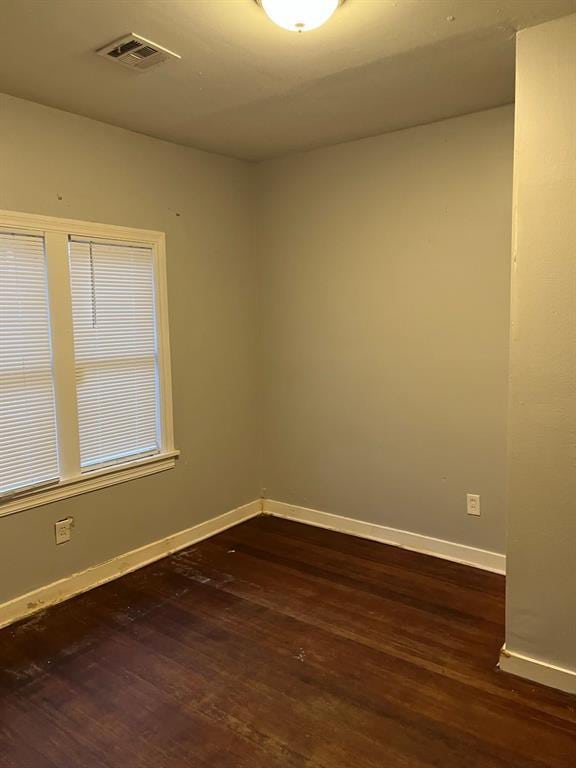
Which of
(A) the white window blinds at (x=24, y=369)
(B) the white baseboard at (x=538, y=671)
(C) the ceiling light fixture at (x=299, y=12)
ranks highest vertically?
Result: (C) the ceiling light fixture at (x=299, y=12)

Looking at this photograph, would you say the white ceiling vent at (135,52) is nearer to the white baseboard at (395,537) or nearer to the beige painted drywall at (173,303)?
the beige painted drywall at (173,303)

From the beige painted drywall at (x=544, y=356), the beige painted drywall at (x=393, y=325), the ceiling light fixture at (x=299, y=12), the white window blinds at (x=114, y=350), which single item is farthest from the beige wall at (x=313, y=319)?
the ceiling light fixture at (x=299, y=12)

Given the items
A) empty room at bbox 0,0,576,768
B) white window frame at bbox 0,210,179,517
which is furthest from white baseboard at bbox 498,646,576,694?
white window frame at bbox 0,210,179,517

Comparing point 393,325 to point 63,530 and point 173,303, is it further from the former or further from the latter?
point 63,530

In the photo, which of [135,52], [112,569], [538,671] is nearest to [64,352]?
[112,569]

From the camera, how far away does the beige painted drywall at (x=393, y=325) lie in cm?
310

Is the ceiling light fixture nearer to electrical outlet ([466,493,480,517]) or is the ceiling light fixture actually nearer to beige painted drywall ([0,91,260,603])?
beige painted drywall ([0,91,260,603])

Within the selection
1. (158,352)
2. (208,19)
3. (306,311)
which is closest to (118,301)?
(158,352)

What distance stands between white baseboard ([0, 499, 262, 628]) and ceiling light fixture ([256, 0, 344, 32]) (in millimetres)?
2743

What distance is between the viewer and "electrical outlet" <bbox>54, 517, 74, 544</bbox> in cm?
294

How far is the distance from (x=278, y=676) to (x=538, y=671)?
1033 mm

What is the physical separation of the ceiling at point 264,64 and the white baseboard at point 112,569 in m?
2.41

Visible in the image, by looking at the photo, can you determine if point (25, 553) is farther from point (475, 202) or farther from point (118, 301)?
point (475, 202)

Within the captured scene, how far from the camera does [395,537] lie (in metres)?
3.57
